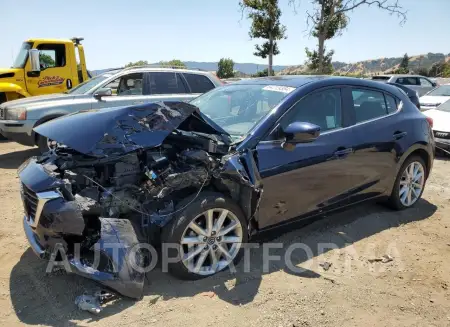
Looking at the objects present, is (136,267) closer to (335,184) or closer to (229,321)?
(229,321)

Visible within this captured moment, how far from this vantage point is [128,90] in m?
8.12

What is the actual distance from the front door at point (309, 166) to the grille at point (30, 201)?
1.85 meters

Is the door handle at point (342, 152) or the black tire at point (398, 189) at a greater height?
the door handle at point (342, 152)

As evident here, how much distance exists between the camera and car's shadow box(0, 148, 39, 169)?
7.43 m

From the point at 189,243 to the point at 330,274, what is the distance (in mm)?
1318

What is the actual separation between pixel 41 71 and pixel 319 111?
26.7 ft

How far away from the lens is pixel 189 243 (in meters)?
3.18

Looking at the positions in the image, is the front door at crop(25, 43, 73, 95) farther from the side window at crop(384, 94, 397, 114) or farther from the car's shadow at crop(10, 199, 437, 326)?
A: the side window at crop(384, 94, 397, 114)

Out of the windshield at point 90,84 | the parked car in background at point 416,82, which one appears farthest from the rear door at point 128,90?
the parked car in background at point 416,82

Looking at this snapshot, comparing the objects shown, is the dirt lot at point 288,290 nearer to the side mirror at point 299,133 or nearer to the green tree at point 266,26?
the side mirror at point 299,133

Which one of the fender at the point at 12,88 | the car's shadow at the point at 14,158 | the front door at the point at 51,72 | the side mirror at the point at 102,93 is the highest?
the front door at the point at 51,72

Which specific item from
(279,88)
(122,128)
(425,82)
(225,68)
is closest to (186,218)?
(122,128)

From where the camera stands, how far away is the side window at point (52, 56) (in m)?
9.77

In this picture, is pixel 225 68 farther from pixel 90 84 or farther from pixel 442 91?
pixel 90 84
